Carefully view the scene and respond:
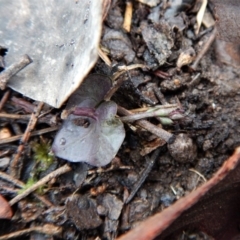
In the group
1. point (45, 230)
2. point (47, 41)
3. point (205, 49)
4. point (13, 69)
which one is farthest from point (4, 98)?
point (205, 49)

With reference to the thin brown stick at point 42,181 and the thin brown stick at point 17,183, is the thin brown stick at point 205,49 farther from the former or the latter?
the thin brown stick at point 17,183

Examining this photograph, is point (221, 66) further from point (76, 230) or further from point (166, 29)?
point (76, 230)

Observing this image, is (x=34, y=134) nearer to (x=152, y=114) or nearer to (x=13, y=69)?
(x=13, y=69)

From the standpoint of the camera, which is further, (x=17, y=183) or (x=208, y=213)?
(x=17, y=183)

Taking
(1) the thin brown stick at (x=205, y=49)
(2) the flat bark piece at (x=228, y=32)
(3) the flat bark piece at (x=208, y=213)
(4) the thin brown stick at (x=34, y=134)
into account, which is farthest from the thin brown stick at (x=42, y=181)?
(2) the flat bark piece at (x=228, y=32)

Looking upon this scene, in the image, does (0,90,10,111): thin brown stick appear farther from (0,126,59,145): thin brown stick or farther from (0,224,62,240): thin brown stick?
(0,224,62,240): thin brown stick

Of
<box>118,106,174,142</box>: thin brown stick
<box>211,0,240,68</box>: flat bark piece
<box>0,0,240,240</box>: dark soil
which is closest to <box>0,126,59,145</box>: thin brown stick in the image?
<box>0,0,240,240</box>: dark soil

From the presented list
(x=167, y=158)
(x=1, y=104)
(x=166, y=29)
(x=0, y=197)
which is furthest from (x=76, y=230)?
(x=166, y=29)
